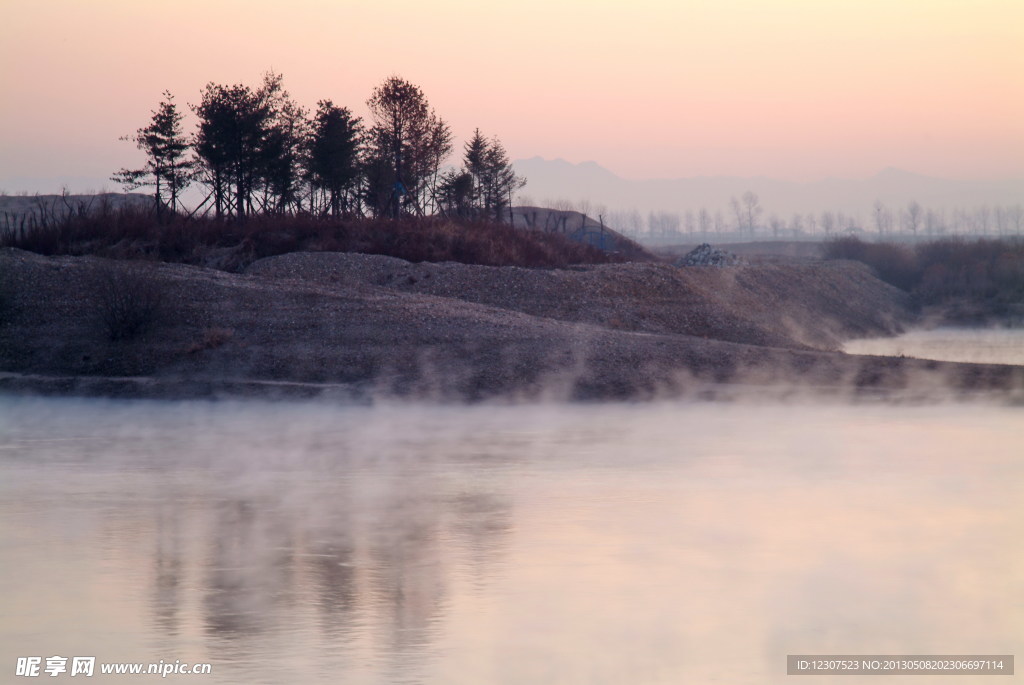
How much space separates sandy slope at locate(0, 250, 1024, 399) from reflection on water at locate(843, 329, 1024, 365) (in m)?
7.17

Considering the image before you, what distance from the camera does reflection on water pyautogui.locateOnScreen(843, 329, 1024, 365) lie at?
1161 inches

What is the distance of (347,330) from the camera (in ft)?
69.7

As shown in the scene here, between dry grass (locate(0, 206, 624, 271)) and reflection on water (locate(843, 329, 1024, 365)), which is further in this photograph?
dry grass (locate(0, 206, 624, 271))

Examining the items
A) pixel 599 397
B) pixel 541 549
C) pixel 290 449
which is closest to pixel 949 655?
pixel 541 549

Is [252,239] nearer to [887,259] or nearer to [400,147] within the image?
[400,147]

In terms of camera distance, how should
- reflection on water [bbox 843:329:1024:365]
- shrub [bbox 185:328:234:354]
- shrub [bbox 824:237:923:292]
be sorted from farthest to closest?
shrub [bbox 824:237:923:292] → reflection on water [bbox 843:329:1024:365] → shrub [bbox 185:328:234:354]

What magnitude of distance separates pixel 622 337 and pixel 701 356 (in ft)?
6.32

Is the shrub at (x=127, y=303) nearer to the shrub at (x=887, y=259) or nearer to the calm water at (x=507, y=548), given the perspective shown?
the calm water at (x=507, y=548)

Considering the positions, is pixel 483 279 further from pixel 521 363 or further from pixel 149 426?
pixel 149 426

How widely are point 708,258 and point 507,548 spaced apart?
1443 inches

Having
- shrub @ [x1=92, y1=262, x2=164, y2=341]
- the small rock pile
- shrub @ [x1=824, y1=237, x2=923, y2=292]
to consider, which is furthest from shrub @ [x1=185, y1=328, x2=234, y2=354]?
shrub @ [x1=824, y1=237, x2=923, y2=292]

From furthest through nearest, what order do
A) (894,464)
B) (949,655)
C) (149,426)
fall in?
1. (149,426)
2. (894,464)
3. (949,655)

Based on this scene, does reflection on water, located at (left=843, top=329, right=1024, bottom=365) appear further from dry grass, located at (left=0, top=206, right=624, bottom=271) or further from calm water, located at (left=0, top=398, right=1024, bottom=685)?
calm water, located at (left=0, top=398, right=1024, bottom=685)

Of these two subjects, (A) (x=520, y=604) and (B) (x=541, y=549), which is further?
(B) (x=541, y=549)
